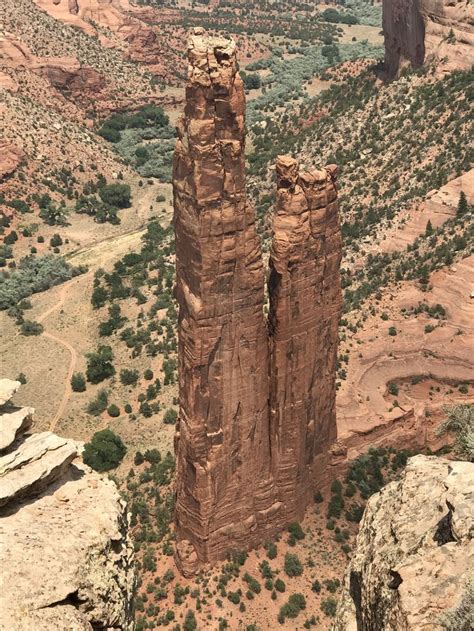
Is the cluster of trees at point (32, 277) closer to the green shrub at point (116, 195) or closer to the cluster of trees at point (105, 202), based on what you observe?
the cluster of trees at point (105, 202)

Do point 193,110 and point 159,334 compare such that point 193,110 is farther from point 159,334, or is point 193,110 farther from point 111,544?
point 159,334

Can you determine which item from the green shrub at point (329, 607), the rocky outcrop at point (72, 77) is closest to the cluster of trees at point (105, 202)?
the rocky outcrop at point (72, 77)

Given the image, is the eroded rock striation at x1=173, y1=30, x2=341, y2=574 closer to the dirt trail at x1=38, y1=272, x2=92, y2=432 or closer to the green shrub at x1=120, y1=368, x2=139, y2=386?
the green shrub at x1=120, y1=368, x2=139, y2=386

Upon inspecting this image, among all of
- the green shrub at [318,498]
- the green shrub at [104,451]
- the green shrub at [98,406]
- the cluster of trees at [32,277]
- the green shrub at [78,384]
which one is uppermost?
the green shrub at [318,498]

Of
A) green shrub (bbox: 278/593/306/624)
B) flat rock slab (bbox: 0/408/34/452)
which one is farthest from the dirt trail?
flat rock slab (bbox: 0/408/34/452)

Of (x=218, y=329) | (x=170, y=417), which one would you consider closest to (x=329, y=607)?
(x=218, y=329)

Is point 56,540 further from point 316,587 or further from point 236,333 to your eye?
point 316,587
